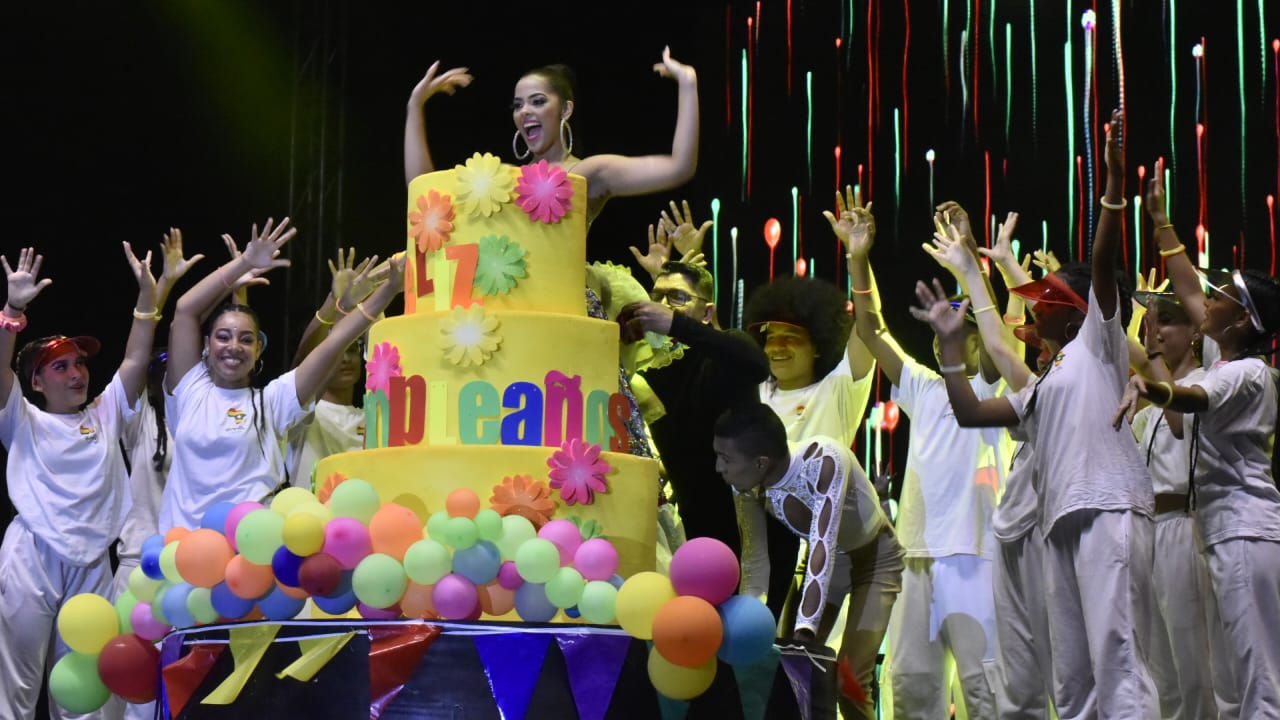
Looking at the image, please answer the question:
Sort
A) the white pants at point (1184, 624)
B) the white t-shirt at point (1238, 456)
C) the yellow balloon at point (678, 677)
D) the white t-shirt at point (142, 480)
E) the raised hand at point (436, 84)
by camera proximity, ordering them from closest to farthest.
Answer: the yellow balloon at point (678, 677)
the white t-shirt at point (1238, 456)
the raised hand at point (436, 84)
the white pants at point (1184, 624)
the white t-shirt at point (142, 480)

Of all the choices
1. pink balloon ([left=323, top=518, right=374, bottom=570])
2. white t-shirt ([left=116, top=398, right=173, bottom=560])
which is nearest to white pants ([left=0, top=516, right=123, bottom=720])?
white t-shirt ([left=116, top=398, right=173, bottom=560])

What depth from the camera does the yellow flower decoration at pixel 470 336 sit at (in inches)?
152

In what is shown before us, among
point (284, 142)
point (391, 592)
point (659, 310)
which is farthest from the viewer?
point (284, 142)

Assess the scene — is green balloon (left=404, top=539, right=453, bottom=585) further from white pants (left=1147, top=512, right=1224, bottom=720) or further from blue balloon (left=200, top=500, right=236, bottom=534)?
white pants (left=1147, top=512, right=1224, bottom=720)

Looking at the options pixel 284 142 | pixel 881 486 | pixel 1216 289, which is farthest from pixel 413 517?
pixel 284 142

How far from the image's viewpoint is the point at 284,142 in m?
7.67

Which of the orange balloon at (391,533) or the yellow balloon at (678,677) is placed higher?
the orange balloon at (391,533)

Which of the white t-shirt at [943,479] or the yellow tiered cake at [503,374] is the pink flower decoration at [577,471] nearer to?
the yellow tiered cake at [503,374]

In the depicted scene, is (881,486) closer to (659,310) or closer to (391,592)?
(659,310)

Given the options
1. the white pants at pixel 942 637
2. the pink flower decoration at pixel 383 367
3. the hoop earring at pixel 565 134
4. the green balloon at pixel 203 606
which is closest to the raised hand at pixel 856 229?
the white pants at pixel 942 637

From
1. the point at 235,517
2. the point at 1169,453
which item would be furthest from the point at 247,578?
the point at 1169,453

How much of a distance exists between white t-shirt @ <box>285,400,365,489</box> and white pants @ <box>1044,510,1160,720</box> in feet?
8.29

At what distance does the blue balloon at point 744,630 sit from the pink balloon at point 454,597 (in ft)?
1.95

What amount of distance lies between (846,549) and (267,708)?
1808 mm
